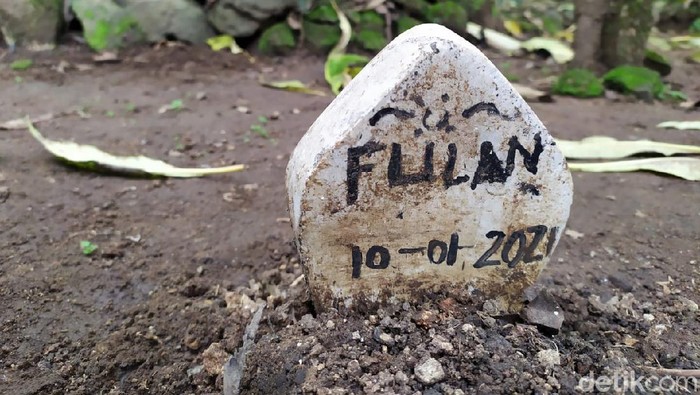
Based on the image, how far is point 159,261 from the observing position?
6.03ft

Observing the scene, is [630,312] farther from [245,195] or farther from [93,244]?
[93,244]

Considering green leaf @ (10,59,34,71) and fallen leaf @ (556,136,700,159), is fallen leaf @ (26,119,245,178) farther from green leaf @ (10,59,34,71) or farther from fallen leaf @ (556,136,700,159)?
green leaf @ (10,59,34,71)

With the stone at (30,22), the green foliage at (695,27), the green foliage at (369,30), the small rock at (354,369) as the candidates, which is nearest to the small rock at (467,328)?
the small rock at (354,369)

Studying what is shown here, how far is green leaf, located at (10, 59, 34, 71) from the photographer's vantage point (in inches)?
150

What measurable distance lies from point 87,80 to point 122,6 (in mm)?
907

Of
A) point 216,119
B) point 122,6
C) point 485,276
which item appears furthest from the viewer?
point 122,6

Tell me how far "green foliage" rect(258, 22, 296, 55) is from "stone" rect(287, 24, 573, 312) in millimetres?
3209

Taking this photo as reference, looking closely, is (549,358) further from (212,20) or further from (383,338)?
(212,20)

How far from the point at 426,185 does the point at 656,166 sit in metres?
1.57

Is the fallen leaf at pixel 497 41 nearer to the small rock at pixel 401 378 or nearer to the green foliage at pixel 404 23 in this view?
the green foliage at pixel 404 23

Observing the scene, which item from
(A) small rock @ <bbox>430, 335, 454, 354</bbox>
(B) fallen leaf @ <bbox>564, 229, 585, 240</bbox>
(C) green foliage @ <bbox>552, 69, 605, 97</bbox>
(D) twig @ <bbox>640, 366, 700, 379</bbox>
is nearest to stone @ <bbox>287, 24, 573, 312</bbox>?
(A) small rock @ <bbox>430, 335, 454, 354</bbox>

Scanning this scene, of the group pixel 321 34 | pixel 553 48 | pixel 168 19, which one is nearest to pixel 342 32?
pixel 321 34

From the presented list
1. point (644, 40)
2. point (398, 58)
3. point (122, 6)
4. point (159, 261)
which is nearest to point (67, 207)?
point (159, 261)

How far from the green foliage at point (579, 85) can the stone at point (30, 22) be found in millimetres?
3487
